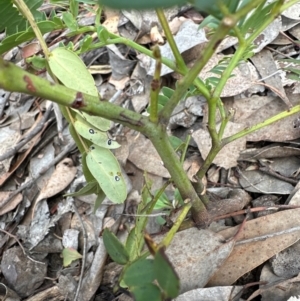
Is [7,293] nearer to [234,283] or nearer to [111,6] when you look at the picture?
[234,283]

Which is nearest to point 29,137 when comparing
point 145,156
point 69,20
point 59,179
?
point 59,179

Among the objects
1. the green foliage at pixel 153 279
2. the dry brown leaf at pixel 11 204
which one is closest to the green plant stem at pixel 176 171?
the green foliage at pixel 153 279

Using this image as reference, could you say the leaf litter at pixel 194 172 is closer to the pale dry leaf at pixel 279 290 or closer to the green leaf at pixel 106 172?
the pale dry leaf at pixel 279 290

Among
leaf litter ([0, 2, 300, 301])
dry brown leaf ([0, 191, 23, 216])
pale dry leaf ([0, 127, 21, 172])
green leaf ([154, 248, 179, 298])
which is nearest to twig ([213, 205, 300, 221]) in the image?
leaf litter ([0, 2, 300, 301])

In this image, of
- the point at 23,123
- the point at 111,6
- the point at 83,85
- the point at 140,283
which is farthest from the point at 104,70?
the point at 111,6

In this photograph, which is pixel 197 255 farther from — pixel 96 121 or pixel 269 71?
pixel 269 71

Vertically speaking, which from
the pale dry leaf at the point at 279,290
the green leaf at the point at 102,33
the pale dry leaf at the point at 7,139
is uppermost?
the green leaf at the point at 102,33
